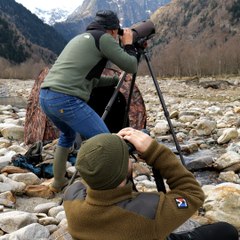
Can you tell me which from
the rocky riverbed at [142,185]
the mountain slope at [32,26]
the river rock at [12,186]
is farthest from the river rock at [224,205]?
the mountain slope at [32,26]

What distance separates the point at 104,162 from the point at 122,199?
0.21 meters

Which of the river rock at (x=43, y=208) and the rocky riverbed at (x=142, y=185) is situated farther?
the river rock at (x=43, y=208)

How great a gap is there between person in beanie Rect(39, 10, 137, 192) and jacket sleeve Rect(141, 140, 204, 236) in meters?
1.70

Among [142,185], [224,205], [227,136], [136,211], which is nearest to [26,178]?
[142,185]

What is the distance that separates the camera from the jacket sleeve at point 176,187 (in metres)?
2.01

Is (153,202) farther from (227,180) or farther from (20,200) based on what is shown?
(227,180)

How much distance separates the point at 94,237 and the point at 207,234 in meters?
0.80

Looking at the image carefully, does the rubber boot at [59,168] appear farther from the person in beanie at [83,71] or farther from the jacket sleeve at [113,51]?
the jacket sleeve at [113,51]

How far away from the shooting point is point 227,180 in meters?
5.17

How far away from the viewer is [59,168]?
177 inches

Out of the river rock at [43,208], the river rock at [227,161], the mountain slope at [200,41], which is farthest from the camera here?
the mountain slope at [200,41]

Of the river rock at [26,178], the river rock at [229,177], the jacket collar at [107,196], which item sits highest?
the jacket collar at [107,196]

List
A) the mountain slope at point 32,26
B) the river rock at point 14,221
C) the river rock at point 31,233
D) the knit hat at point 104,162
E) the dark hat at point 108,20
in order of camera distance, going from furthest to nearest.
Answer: the mountain slope at point 32,26 < the dark hat at point 108,20 < the river rock at point 14,221 < the river rock at point 31,233 < the knit hat at point 104,162

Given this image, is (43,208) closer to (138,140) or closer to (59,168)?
(59,168)
